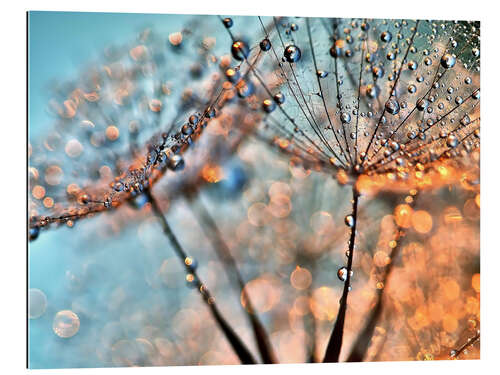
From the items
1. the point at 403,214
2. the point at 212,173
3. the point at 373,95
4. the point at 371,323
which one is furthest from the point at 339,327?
the point at 373,95

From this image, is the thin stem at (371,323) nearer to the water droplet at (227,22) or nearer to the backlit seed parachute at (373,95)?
the backlit seed parachute at (373,95)

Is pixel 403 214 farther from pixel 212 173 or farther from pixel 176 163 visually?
pixel 176 163

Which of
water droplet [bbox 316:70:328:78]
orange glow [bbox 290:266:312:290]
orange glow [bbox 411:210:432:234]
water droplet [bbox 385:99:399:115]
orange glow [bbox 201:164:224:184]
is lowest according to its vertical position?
orange glow [bbox 290:266:312:290]

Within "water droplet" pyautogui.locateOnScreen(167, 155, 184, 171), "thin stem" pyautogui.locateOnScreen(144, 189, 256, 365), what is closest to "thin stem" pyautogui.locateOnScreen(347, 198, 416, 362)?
"thin stem" pyautogui.locateOnScreen(144, 189, 256, 365)

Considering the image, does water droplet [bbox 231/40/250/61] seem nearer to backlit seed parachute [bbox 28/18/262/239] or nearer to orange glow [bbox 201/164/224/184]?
backlit seed parachute [bbox 28/18/262/239]

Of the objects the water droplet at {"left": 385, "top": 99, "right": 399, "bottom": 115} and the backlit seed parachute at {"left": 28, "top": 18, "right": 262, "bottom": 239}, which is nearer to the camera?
the backlit seed parachute at {"left": 28, "top": 18, "right": 262, "bottom": 239}

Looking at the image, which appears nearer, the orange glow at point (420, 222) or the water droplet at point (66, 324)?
the water droplet at point (66, 324)

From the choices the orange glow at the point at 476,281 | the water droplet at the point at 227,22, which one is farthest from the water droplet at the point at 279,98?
the orange glow at the point at 476,281
